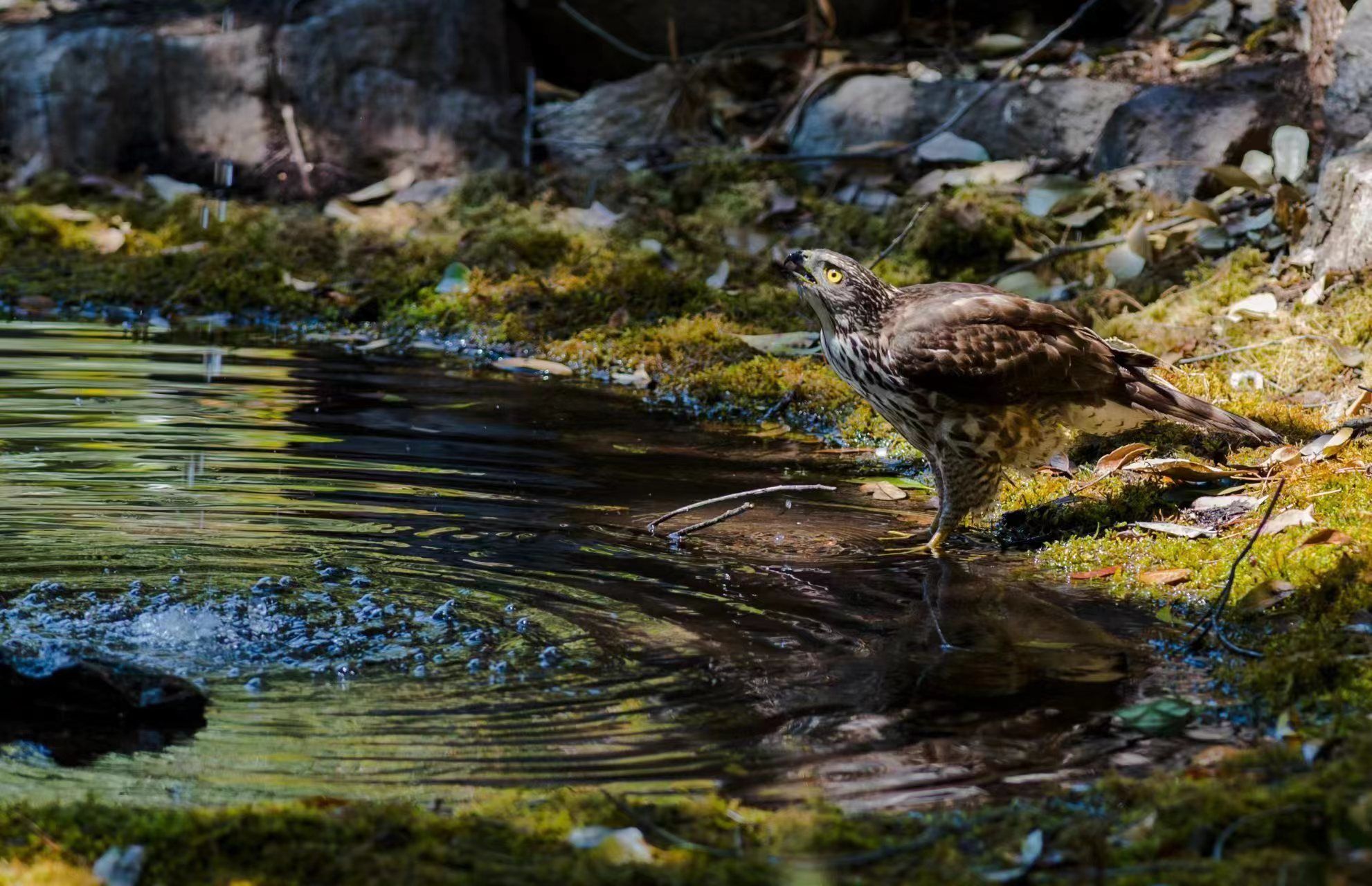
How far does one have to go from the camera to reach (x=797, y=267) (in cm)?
564

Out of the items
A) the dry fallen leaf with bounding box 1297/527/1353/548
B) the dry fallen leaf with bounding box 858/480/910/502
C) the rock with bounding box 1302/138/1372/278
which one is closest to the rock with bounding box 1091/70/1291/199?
the rock with bounding box 1302/138/1372/278

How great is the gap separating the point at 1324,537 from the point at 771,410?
3403 millimetres

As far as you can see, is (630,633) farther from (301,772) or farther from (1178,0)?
(1178,0)

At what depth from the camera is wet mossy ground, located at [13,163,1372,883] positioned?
2.69m

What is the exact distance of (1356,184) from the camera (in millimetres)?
6613

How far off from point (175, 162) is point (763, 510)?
781 cm

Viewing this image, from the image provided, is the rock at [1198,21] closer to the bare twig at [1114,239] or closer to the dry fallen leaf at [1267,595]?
the bare twig at [1114,239]

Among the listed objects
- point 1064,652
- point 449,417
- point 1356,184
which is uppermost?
point 1356,184

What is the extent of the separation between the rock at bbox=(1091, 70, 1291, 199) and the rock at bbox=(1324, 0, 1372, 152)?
1184 mm

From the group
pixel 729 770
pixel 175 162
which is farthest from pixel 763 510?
pixel 175 162

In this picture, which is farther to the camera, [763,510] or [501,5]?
[501,5]

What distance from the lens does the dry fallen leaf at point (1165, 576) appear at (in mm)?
4652

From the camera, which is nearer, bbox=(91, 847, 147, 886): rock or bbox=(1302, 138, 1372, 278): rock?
bbox=(91, 847, 147, 886): rock

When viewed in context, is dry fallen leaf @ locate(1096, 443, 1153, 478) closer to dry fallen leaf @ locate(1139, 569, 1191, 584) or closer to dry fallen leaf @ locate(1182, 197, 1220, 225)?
dry fallen leaf @ locate(1139, 569, 1191, 584)
